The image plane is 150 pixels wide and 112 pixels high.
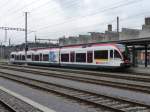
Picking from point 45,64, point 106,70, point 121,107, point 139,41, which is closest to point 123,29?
point 45,64

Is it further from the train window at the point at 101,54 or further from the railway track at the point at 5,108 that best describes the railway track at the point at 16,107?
the train window at the point at 101,54

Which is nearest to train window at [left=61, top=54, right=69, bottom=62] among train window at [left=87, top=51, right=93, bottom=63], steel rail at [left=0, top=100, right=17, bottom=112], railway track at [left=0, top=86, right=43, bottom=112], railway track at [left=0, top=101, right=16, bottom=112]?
train window at [left=87, top=51, right=93, bottom=63]

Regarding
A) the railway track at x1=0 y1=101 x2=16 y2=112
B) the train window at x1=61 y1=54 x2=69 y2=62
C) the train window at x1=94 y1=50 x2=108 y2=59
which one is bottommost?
the railway track at x1=0 y1=101 x2=16 y2=112

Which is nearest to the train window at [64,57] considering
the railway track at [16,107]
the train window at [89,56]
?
the train window at [89,56]

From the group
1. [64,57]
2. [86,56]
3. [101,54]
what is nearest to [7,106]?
[101,54]

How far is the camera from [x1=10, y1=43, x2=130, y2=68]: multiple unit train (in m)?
33.3

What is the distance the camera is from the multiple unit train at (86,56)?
109 feet

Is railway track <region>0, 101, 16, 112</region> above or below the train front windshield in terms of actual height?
below

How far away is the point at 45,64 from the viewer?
172 ft

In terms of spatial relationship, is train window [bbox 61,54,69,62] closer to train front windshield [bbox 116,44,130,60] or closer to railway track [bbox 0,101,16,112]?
train front windshield [bbox 116,44,130,60]

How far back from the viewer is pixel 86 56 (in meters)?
38.2

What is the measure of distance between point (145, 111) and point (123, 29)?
143 feet

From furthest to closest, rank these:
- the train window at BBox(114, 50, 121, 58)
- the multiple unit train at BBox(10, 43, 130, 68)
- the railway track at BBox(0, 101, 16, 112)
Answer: the multiple unit train at BBox(10, 43, 130, 68) < the train window at BBox(114, 50, 121, 58) < the railway track at BBox(0, 101, 16, 112)

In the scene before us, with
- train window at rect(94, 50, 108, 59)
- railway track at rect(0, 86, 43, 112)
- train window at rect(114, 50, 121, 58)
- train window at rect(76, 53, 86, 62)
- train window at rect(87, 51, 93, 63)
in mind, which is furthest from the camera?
train window at rect(76, 53, 86, 62)
